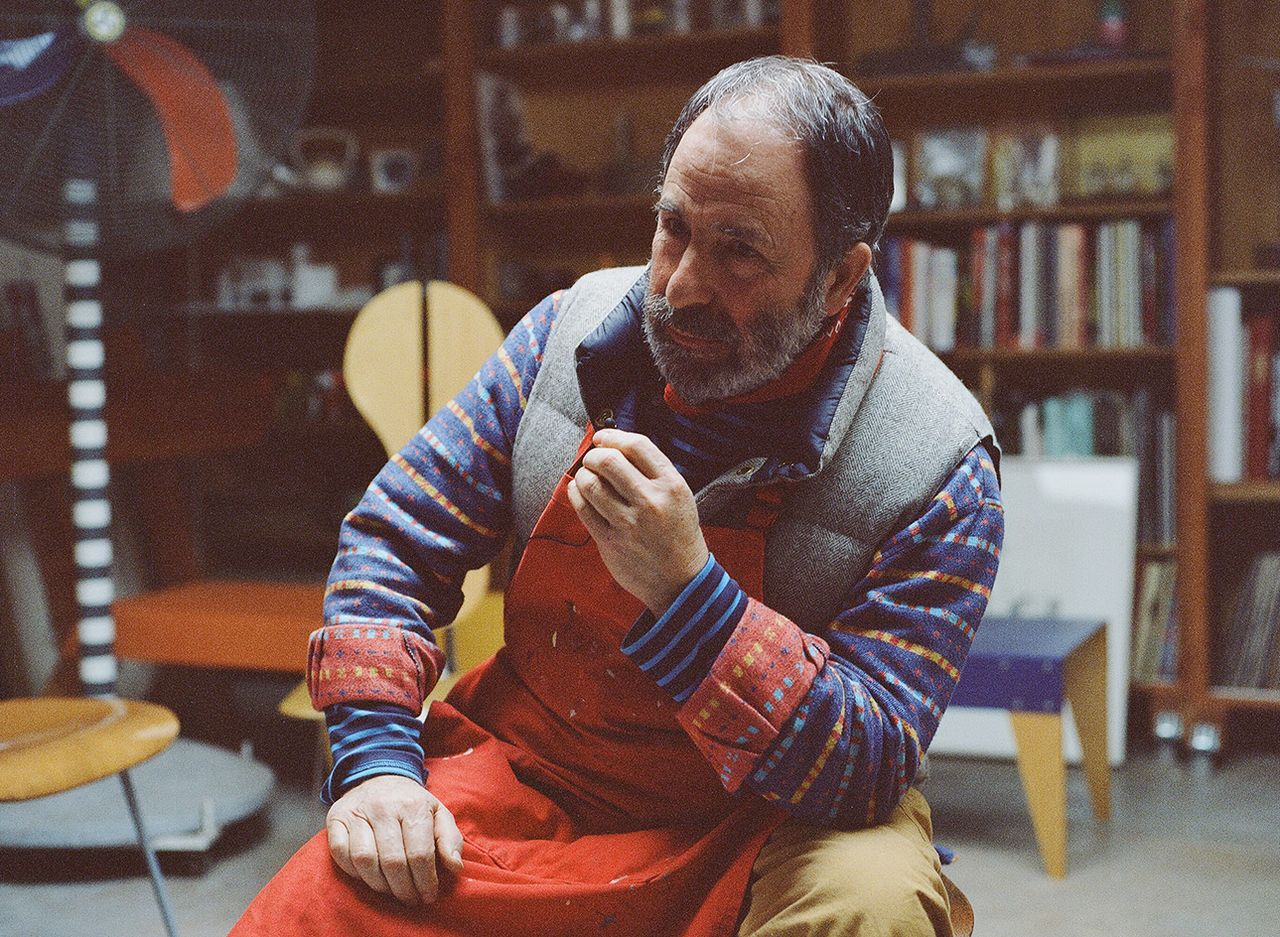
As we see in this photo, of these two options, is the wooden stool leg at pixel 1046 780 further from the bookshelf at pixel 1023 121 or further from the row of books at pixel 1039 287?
the row of books at pixel 1039 287

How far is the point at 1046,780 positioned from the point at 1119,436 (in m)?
1.06

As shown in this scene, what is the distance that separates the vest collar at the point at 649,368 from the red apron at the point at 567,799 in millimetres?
86

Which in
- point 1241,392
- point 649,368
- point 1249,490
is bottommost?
point 1249,490

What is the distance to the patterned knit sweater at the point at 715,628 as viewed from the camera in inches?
39.1

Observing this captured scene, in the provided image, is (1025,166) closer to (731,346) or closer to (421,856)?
(731,346)

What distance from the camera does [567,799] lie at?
47.0 inches

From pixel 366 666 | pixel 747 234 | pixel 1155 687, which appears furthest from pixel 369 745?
pixel 1155 687

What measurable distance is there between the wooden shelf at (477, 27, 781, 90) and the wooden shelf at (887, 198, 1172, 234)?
0.59 metres

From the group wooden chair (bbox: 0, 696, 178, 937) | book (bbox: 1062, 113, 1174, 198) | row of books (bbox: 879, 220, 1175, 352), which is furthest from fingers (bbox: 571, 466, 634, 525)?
book (bbox: 1062, 113, 1174, 198)

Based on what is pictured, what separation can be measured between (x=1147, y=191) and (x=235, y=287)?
8.30 feet

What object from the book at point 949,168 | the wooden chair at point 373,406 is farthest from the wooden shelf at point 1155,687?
the wooden chair at point 373,406

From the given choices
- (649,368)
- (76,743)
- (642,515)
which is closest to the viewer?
(642,515)

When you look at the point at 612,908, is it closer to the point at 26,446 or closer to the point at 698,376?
the point at 698,376

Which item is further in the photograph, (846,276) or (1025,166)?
(1025,166)
